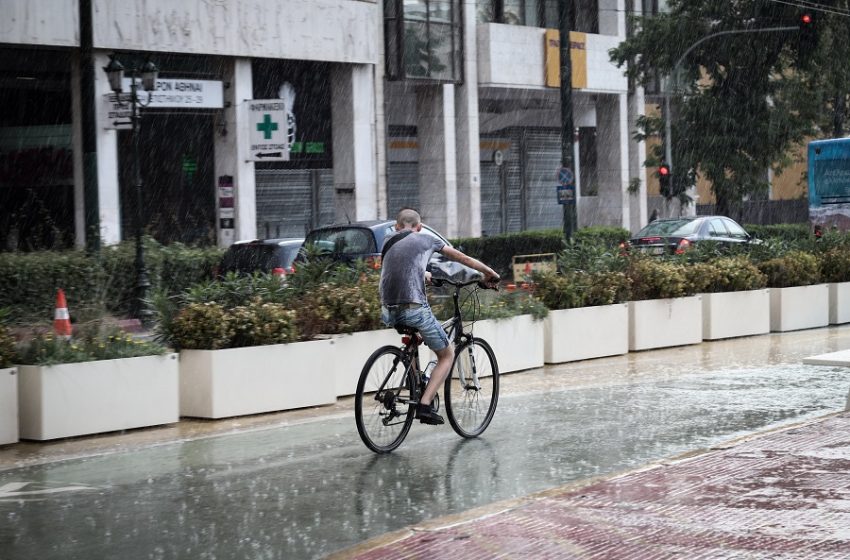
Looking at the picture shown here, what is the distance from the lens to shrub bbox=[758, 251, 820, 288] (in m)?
18.6

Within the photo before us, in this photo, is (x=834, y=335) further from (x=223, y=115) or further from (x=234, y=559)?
(x=223, y=115)

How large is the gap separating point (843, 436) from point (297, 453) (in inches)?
147

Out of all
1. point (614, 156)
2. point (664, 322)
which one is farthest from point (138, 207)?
point (614, 156)

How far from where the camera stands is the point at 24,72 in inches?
1150

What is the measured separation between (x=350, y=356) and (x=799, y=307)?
8.73 meters

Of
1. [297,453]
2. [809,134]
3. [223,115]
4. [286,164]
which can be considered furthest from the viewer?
[809,134]

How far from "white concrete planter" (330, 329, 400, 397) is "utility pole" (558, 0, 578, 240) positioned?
14420mm

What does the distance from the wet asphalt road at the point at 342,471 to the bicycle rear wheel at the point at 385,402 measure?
0.15m

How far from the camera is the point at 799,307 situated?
61.2 ft

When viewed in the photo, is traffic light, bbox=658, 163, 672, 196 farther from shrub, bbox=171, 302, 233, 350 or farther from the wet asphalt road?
shrub, bbox=171, 302, 233, 350

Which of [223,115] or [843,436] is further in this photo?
[223,115]

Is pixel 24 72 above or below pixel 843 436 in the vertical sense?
above

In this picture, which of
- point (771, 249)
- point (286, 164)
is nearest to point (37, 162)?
point (286, 164)

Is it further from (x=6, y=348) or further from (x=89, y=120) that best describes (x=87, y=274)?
(x=6, y=348)
